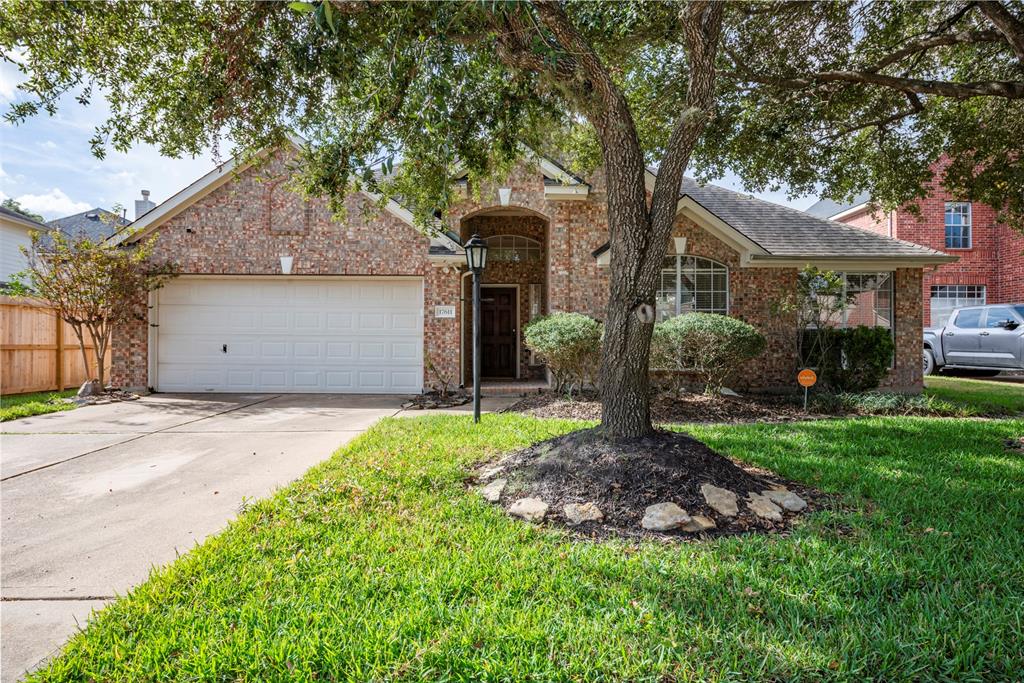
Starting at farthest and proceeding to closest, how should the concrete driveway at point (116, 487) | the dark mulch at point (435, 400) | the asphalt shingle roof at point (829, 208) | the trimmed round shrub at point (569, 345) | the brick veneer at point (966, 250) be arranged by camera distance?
the asphalt shingle roof at point (829, 208) < the brick veneer at point (966, 250) < the dark mulch at point (435, 400) < the trimmed round shrub at point (569, 345) < the concrete driveway at point (116, 487)

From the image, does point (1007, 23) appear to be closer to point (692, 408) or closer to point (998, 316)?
point (692, 408)

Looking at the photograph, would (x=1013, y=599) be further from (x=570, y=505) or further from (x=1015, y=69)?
(x=1015, y=69)

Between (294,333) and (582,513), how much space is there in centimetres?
900

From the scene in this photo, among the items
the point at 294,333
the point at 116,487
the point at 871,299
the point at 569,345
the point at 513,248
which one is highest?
the point at 513,248

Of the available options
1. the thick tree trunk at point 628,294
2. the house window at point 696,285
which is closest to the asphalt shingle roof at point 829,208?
the house window at point 696,285

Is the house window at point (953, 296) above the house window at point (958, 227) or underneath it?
underneath

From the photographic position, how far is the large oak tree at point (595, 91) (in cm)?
442

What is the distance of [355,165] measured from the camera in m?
5.63

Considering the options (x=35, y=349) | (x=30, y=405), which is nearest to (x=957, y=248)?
(x=30, y=405)

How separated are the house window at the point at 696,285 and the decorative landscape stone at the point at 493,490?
7522 mm

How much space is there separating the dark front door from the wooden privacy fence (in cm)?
858

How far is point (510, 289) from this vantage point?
1312 centimetres

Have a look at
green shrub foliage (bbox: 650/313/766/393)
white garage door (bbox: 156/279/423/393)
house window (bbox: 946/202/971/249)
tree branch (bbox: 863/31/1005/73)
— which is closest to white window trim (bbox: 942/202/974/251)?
→ house window (bbox: 946/202/971/249)

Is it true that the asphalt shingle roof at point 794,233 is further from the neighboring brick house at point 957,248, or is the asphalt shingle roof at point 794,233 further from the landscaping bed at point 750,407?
the neighboring brick house at point 957,248
